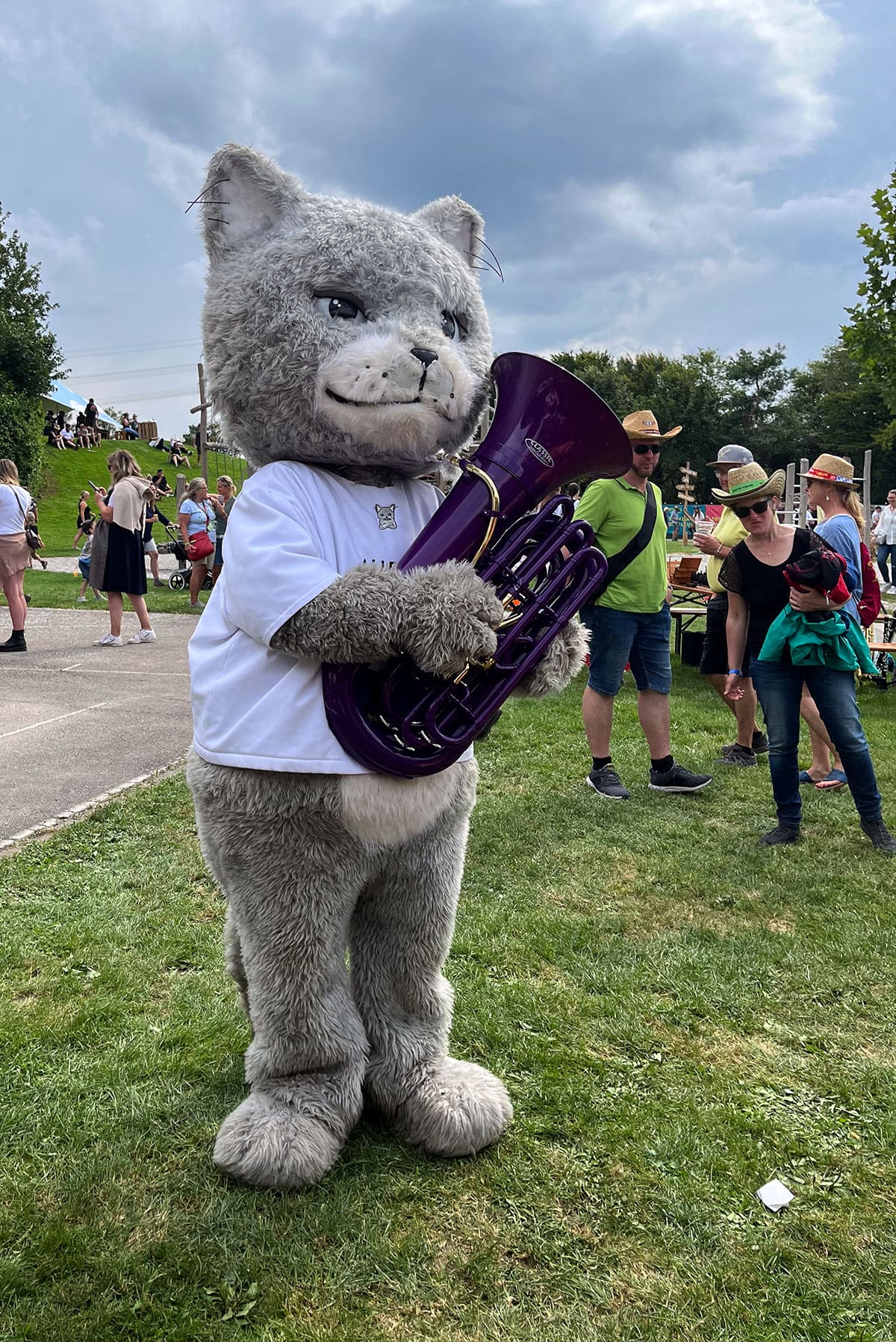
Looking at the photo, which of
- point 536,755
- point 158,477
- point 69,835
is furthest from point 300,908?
point 158,477

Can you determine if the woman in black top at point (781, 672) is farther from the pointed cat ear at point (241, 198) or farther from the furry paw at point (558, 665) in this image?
the pointed cat ear at point (241, 198)

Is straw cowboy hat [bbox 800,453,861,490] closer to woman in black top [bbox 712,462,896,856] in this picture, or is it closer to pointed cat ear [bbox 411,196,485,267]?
woman in black top [bbox 712,462,896,856]

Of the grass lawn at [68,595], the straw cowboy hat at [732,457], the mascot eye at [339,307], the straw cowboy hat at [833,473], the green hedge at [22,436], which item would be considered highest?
the green hedge at [22,436]

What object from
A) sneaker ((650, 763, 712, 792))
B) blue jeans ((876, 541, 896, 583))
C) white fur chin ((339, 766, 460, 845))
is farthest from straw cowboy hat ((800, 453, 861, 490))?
blue jeans ((876, 541, 896, 583))

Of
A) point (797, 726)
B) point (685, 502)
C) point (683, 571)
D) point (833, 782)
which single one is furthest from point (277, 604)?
point (685, 502)

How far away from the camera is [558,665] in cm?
255

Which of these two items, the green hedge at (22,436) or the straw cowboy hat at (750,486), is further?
the green hedge at (22,436)

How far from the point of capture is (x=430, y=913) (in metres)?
2.56

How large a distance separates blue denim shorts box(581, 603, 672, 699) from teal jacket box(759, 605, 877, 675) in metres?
0.86

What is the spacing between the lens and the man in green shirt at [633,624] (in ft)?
18.1

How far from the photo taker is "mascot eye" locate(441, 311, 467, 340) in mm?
2436

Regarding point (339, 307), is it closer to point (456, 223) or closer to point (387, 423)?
point (387, 423)

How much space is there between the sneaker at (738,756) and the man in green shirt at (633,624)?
719 mm

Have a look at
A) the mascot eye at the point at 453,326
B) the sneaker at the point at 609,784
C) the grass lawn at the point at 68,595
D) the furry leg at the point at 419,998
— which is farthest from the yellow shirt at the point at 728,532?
the grass lawn at the point at 68,595
